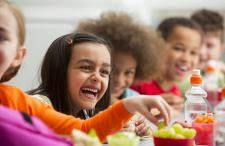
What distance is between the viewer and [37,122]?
66 centimetres

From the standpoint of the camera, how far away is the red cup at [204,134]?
1029 mm

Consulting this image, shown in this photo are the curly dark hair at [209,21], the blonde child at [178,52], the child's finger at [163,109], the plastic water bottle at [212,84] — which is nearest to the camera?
the child's finger at [163,109]

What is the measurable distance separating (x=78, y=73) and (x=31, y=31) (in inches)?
50.3

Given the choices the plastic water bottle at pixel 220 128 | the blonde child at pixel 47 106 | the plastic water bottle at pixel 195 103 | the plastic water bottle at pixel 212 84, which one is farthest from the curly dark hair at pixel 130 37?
the blonde child at pixel 47 106

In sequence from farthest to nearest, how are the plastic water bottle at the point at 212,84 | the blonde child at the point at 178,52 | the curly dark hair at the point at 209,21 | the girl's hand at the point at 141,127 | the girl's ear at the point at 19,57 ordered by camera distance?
the curly dark hair at the point at 209,21 → the blonde child at the point at 178,52 → the plastic water bottle at the point at 212,84 → the girl's hand at the point at 141,127 → the girl's ear at the point at 19,57

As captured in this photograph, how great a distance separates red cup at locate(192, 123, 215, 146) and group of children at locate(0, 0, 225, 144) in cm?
18

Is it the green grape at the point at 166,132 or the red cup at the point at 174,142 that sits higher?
the green grape at the point at 166,132

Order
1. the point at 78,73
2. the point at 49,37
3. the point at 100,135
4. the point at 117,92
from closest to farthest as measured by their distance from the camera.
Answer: the point at 100,135
the point at 78,73
the point at 117,92
the point at 49,37

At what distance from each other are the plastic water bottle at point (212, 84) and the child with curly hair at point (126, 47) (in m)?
0.31

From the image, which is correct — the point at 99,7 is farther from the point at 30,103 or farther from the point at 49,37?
the point at 30,103

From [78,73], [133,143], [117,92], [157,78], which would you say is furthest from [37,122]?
[157,78]

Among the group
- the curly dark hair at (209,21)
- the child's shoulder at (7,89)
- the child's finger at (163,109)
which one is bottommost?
the child's finger at (163,109)

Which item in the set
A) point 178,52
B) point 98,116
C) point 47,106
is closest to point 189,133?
point 98,116

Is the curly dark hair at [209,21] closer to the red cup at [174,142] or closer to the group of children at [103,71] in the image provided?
the group of children at [103,71]
